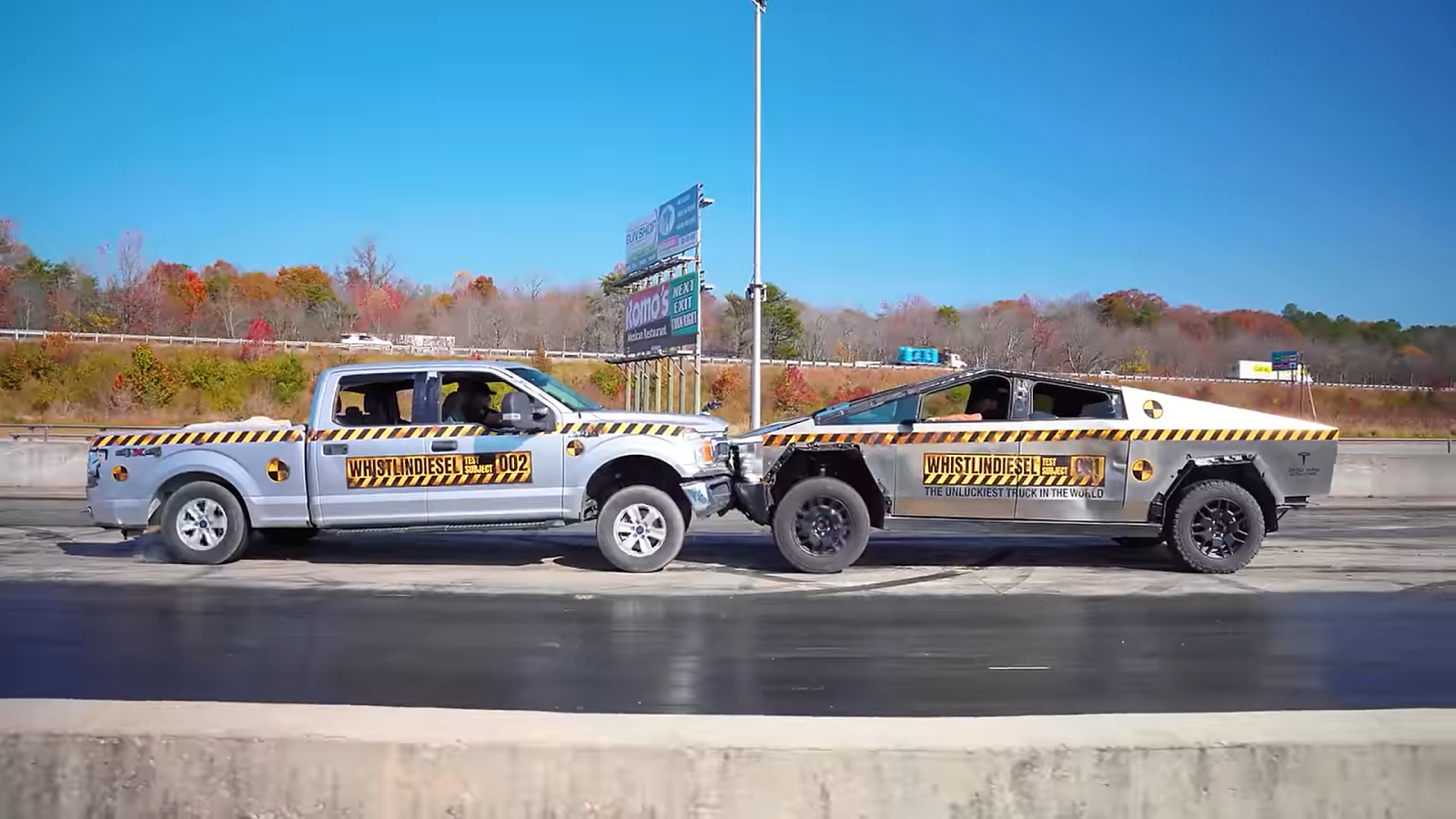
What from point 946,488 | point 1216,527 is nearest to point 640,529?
point 946,488

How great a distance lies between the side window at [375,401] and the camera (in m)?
10.3

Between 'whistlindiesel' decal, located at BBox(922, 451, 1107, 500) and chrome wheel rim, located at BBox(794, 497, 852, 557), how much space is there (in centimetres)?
117

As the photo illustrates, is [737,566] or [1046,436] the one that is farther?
[737,566]

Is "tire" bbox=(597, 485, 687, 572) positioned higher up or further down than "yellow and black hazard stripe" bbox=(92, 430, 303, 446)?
further down

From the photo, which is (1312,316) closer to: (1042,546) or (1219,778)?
(1042,546)

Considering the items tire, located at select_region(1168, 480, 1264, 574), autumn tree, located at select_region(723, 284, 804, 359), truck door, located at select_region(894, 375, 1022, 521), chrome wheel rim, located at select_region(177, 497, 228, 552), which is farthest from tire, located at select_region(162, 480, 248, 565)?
autumn tree, located at select_region(723, 284, 804, 359)

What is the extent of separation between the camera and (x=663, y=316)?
27.7m

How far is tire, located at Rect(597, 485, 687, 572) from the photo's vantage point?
32.2ft

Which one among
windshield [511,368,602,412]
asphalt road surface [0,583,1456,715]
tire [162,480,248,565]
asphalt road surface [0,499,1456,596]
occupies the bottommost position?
asphalt road surface [0,583,1456,715]

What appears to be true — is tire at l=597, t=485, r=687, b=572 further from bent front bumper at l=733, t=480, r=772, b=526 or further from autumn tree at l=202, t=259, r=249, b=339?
autumn tree at l=202, t=259, r=249, b=339

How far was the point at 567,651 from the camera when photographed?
6.84 meters

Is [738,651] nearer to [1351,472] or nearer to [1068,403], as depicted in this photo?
[1068,403]

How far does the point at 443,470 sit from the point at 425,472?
18cm

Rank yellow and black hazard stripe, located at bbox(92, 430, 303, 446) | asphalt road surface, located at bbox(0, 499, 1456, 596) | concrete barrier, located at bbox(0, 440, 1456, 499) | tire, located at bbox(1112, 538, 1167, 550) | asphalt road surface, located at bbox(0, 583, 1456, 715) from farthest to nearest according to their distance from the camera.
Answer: concrete barrier, located at bbox(0, 440, 1456, 499), tire, located at bbox(1112, 538, 1167, 550), yellow and black hazard stripe, located at bbox(92, 430, 303, 446), asphalt road surface, located at bbox(0, 499, 1456, 596), asphalt road surface, located at bbox(0, 583, 1456, 715)
